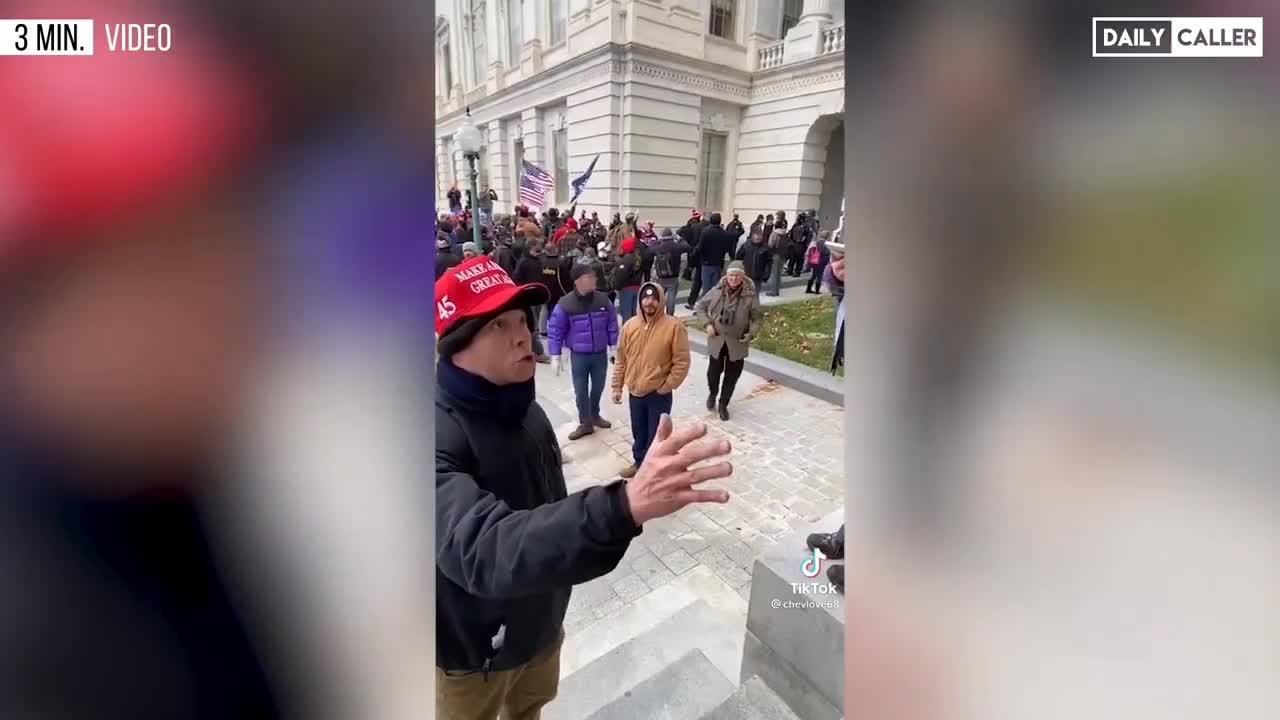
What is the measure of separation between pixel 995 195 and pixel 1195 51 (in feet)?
0.64

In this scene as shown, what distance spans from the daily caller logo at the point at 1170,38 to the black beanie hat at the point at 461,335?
77cm

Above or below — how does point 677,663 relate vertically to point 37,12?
below

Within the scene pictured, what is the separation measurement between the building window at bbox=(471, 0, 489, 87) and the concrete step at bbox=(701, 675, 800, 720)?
159cm

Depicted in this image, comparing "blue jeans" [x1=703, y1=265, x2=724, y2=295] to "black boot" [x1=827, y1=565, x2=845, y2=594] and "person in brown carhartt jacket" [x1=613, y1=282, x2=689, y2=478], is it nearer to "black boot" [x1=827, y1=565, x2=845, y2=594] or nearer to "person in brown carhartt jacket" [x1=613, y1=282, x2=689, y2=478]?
"person in brown carhartt jacket" [x1=613, y1=282, x2=689, y2=478]

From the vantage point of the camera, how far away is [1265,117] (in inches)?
17.4

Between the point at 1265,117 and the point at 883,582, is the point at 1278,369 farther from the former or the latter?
the point at 883,582

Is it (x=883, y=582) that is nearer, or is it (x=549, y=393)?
(x=883, y=582)

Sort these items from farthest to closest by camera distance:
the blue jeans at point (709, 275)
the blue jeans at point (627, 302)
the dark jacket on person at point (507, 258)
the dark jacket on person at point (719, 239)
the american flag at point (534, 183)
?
the dark jacket on person at point (507, 258) < the blue jeans at point (709, 275) < the blue jeans at point (627, 302) < the american flag at point (534, 183) < the dark jacket on person at point (719, 239)

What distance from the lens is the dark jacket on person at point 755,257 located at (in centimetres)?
199

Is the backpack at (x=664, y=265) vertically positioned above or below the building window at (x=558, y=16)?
below

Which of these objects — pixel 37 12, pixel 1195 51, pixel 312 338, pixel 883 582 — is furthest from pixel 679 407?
pixel 37 12

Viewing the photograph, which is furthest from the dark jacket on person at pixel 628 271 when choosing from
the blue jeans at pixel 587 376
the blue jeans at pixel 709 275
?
the blue jeans at pixel 587 376

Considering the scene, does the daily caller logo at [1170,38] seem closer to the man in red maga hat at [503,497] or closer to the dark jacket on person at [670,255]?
the man in red maga hat at [503,497]

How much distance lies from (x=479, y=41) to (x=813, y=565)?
142cm
